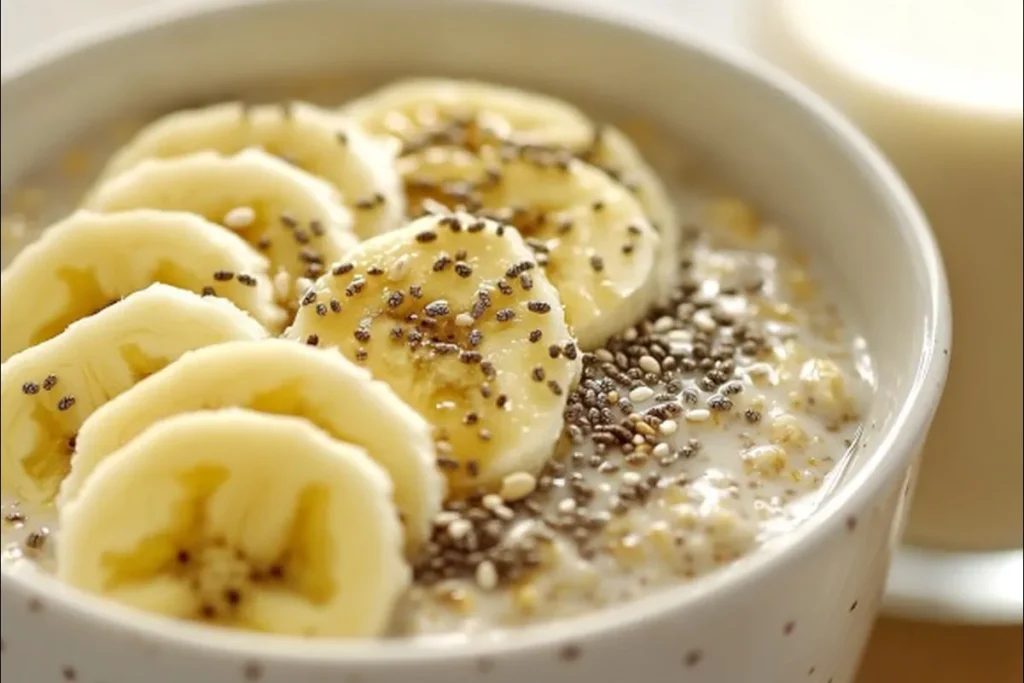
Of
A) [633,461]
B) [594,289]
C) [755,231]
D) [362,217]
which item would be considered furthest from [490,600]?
[755,231]

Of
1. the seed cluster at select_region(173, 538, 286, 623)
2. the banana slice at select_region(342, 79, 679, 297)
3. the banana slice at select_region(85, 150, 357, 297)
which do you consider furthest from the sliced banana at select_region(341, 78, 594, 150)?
the seed cluster at select_region(173, 538, 286, 623)

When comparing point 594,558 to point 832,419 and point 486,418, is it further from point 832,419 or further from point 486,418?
point 832,419

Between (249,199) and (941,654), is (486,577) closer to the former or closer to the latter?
(249,199)

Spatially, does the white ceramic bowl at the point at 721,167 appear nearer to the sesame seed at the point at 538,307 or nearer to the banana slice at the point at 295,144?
the banana slice at the point at 295,144

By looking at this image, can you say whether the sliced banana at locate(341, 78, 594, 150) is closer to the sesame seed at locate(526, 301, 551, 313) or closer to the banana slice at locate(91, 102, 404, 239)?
the banana slice at locate(91, 102, 404, 239)

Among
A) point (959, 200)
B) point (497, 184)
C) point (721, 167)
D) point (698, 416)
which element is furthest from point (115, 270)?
point (959, 200)
